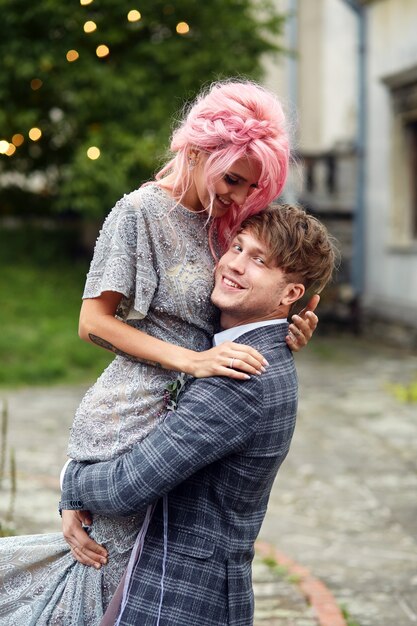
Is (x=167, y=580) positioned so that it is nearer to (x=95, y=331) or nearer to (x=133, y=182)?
(x=95, y=331)

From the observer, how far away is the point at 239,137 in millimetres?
2545

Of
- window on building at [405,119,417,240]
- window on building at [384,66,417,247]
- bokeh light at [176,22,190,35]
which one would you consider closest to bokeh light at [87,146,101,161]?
bokeh light at [176,22,190,35]

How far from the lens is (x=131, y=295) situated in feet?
8.88

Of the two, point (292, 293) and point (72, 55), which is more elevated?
point (72, 55)

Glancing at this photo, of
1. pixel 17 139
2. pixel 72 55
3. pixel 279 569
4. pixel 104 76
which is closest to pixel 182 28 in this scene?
pixel 104 76

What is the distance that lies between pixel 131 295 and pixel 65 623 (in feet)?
3.01

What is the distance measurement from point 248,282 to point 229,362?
0.77 ft

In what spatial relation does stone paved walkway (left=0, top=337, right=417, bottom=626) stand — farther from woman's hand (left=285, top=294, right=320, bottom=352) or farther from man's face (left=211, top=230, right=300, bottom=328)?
man's face (left=211, top=230, right=300, bottom=328)

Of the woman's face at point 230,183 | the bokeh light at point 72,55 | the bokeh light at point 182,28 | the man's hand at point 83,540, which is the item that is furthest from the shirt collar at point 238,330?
the bokeh light at point 72,55

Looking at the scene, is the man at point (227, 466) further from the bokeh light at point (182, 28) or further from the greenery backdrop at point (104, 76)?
the bokeh light at point (182, 28)

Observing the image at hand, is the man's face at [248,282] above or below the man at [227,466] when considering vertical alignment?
above

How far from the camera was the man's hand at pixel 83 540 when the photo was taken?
2.74 meters

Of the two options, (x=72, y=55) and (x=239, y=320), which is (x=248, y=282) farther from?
(x=72, y=55)

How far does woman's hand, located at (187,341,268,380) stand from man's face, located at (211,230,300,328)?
117mm
